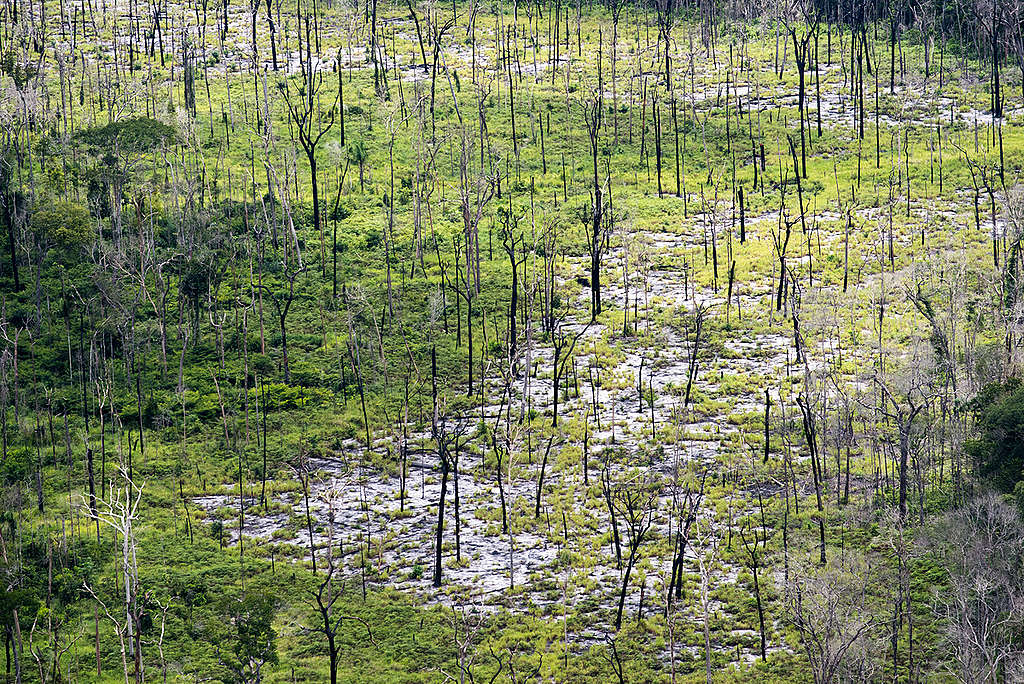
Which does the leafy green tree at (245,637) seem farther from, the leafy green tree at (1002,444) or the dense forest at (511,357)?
the leafy green tree at (1002,444)

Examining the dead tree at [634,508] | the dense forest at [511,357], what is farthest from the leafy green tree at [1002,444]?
the dead tree at [634,508]

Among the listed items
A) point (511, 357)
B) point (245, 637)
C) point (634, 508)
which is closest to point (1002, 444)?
point (634, 508)

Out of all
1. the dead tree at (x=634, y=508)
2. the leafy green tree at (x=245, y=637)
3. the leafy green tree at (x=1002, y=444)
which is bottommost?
the leafy green tree at (x=245, y=637)

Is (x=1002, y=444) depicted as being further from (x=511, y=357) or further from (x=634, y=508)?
(x=511, y=357)

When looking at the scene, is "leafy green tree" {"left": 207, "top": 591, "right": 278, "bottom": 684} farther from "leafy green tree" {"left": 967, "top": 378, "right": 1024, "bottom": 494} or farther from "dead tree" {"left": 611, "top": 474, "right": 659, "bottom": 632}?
"leafy green tree" {"left": 967, "top": 378, "right": 1024, "bottom": 494}

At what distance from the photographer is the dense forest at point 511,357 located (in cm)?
5853

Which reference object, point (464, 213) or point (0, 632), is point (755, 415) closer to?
point (464, 213)

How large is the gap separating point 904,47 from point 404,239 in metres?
62.6

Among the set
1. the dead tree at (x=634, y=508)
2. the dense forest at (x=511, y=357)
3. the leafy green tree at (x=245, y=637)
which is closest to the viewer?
the leafy green tree at (x=245, y=637)

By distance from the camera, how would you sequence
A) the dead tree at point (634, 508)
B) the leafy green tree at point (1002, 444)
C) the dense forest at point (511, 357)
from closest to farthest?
1. the dense forest at point (511, 357)
2. the leafy green tree at point (1002, 444)
3. the dead tree at point (634, 508)

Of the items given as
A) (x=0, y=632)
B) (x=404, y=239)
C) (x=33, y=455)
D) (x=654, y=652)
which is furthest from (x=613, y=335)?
(x=0, y=632)

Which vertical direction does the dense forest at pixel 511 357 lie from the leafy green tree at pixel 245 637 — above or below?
above

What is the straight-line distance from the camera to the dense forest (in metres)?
58.5

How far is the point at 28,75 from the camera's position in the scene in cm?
10281
